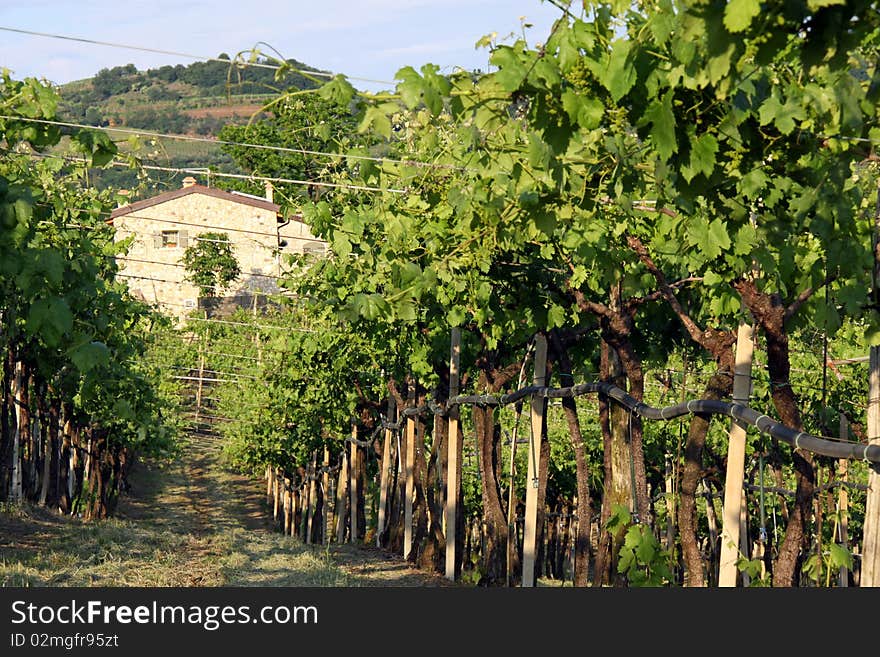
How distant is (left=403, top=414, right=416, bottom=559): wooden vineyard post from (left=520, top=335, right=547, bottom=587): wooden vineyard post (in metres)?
6.54

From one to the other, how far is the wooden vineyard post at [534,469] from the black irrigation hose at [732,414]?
199 mm

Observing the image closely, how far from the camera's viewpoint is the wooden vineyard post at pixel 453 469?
1673cm

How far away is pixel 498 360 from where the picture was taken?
17.4m

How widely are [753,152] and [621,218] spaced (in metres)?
4.15

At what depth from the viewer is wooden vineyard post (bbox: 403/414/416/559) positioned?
20.1 metres

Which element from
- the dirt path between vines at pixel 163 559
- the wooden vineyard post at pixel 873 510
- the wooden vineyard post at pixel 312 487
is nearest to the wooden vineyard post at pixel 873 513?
the wooden vineyard post at pixel 873 510

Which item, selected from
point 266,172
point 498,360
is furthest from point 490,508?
point 266,172

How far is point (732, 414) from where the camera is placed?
8.88m

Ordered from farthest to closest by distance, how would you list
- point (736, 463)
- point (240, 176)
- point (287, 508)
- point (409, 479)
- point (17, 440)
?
point (287, 508), point (17, 440), point (409, 479), point (240, 176), point (736, 463)

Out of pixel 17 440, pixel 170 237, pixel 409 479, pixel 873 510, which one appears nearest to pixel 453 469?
pixel 409 479

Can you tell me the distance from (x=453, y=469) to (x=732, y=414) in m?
8.44

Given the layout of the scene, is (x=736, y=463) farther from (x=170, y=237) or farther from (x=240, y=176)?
(x=170, y=237)

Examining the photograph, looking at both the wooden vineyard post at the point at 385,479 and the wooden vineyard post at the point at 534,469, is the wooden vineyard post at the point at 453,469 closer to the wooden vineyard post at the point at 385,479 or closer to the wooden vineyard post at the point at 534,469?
the wooden vineyard post at the point at 534,469

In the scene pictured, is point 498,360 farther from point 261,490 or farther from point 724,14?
point 261,490
